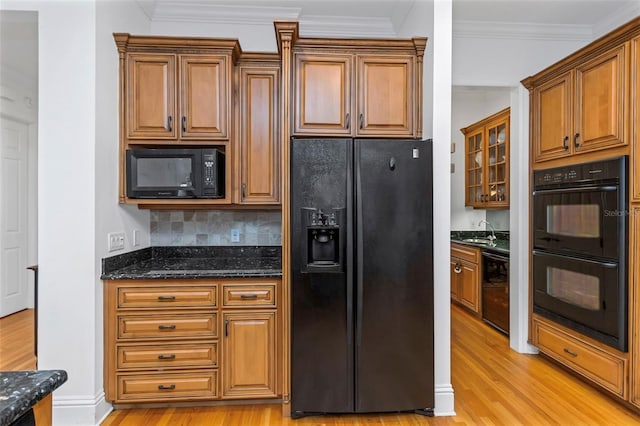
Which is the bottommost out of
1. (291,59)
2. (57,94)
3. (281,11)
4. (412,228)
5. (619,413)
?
(619,413)

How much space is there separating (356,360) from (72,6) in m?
2.77

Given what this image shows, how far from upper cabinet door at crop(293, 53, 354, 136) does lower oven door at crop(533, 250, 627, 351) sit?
1993 millimetres

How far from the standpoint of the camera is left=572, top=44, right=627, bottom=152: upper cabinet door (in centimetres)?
232

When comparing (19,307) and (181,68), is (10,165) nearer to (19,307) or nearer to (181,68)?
(19,307)

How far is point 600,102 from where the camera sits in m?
2.46

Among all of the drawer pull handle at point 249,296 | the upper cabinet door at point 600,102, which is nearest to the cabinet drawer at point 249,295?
the drawer pull handle at point 249,296

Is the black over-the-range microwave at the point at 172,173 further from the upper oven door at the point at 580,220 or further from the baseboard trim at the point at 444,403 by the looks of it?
the upper oven door at the point at 580,220

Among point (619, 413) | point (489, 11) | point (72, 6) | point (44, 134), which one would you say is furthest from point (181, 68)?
point (619, 413)

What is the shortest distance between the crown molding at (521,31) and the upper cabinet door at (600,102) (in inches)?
32.5

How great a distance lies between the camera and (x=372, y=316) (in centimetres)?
216

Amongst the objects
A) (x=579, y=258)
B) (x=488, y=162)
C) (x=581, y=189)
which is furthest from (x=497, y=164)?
(x=579, y=258)

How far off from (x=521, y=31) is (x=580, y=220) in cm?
185

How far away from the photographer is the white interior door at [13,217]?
414 centimetres

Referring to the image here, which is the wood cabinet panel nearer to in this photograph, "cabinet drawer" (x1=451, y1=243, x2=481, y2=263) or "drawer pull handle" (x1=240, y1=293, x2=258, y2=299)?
"cabinet drawer" (x1=451, y1=243, x2=481, y2=263)
